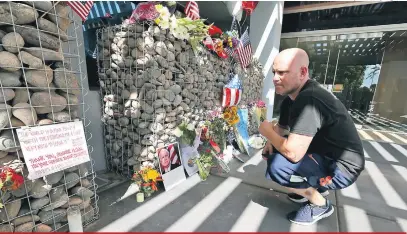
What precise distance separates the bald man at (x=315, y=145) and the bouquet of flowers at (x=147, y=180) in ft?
4.11

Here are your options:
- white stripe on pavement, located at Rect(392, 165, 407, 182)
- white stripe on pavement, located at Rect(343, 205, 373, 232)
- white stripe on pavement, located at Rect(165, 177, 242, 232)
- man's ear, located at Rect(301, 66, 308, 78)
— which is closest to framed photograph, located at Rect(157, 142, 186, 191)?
white stripe on pavement, located at Rect(165, 177, 242, 232)

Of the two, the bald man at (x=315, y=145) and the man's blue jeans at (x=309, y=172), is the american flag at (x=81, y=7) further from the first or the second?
the man's blue jeans at (x=309, y=172)

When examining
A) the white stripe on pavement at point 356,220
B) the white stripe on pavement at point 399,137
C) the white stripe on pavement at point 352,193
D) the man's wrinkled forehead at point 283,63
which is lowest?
the white stripe on pavement at point 399,137

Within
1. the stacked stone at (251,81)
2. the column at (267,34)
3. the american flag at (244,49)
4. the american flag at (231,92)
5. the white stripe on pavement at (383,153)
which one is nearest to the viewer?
the american flag at (231,92)

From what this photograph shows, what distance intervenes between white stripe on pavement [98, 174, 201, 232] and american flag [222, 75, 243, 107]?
1636mm

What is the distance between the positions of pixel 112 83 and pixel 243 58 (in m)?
2.66

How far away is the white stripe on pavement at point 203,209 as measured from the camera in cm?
174

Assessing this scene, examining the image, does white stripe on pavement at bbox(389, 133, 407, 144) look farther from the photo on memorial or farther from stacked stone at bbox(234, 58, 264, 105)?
the photo on memorial

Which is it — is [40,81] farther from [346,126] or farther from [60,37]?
[346,126]

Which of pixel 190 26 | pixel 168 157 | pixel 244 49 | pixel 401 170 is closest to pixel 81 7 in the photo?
pixel 190 26

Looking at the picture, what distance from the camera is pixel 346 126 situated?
1773 millimetres

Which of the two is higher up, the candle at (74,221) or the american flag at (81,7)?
the american flag at (81,7)

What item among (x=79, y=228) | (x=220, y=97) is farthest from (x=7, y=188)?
(x=220, y=97)

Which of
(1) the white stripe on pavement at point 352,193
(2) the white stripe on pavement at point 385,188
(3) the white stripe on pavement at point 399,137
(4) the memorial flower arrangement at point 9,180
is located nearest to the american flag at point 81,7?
(4) the memorial flower arrangement at point 9,180
